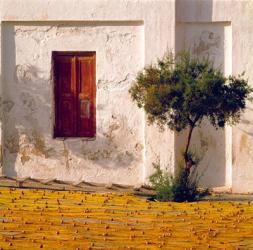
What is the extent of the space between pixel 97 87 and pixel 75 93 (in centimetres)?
35

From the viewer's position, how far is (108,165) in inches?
545

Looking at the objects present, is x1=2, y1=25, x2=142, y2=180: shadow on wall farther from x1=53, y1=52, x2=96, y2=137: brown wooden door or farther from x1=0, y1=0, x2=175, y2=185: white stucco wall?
x1=53, y1=52, x2=96, y2=137: brown wooden door

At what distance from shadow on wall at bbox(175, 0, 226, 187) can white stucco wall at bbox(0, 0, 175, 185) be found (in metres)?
0.34

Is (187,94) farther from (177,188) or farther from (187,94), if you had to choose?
(177,188)

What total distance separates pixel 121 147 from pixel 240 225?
12.2 feet

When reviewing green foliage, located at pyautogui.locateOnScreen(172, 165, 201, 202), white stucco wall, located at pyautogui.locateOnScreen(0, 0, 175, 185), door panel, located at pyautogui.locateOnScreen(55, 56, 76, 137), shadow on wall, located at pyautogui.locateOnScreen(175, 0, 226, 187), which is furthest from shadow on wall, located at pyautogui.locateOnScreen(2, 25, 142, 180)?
green foliage, located at pyautogui.locateOnScreen(172, 165, 201, 202)

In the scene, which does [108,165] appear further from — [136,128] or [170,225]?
[170,225]

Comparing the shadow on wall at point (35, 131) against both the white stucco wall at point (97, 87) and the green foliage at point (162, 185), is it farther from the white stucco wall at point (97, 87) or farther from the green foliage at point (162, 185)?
the green foliage at point (162, 185)

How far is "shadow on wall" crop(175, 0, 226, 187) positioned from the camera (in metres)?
13.8

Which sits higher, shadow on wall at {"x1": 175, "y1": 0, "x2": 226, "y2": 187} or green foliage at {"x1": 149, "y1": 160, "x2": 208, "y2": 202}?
shadow on wall at {"x1": 175, "y1": 0, "x2": 226, "y2": 187}

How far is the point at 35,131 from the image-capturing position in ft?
45.9

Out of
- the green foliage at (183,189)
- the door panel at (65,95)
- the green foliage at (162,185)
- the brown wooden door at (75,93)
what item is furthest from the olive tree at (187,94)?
the door panel at (65,95)

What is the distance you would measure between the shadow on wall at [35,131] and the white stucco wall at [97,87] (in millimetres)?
14

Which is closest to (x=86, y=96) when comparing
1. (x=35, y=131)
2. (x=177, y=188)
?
(x=35, y=131)
